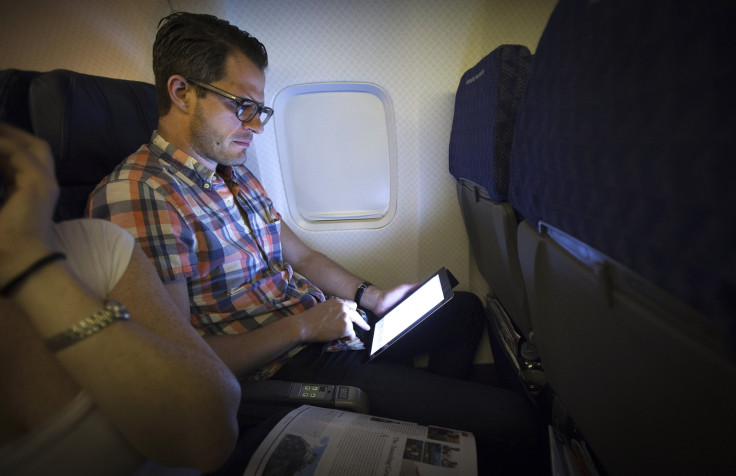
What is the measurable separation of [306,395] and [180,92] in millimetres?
1028

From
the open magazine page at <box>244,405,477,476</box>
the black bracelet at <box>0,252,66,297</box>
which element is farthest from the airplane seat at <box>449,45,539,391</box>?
the black bracelet at <box>0,252,66,297</box>

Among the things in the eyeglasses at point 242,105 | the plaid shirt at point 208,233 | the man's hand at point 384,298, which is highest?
the eyeglasses at point 242,105

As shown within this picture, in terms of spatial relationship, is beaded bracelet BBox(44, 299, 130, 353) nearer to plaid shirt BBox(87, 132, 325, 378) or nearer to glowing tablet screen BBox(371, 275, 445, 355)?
plaid shirt BBox(87, 132, 325, 378)

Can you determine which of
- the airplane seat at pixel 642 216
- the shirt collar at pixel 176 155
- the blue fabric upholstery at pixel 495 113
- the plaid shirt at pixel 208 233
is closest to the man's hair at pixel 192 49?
the shirt collar at pixel 176 155

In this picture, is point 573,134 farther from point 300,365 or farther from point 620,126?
point 300,365

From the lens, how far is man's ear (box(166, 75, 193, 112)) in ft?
3.82

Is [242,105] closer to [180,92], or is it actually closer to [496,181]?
[180,92]

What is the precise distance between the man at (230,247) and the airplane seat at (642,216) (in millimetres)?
479

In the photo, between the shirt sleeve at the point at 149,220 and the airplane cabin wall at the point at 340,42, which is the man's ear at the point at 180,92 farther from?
the airplane cabin wall at the point at 340,42

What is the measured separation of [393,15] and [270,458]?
1722mm

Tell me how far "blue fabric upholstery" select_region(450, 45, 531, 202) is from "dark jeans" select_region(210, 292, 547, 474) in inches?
25.9

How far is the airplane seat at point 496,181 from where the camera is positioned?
1.05 m

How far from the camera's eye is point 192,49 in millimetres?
1161

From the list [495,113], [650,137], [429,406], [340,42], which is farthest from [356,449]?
[340,42]
